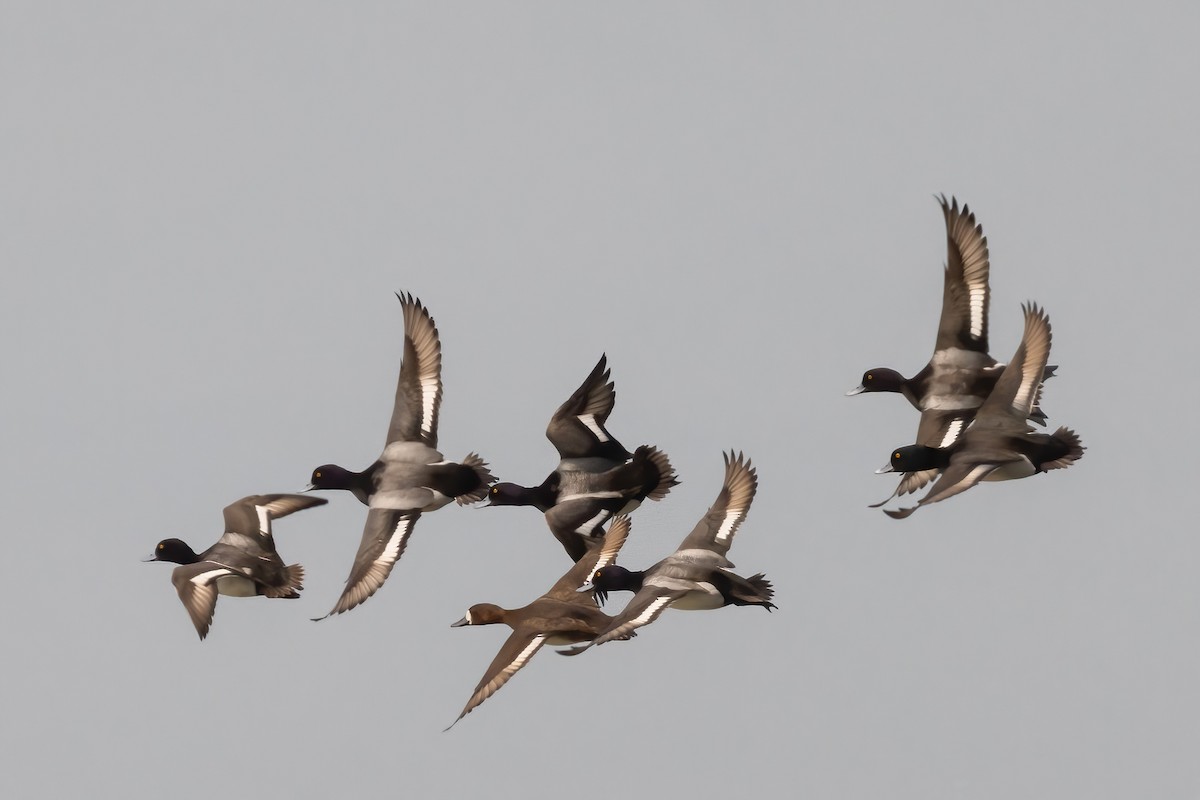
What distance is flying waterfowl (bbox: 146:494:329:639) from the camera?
28.0m

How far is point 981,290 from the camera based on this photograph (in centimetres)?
2959

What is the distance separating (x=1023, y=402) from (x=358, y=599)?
26.2 ft

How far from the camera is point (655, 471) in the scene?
29125 mm

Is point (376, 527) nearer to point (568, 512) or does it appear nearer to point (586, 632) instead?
point (568, 512)

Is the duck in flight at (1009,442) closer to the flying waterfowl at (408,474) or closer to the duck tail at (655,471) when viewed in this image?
the duck tail at (655,471)

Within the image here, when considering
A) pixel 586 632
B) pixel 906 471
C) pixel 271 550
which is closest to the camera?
pixel 586 632

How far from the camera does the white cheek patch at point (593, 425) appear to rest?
29.6m

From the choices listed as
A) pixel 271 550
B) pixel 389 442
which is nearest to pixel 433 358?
pixel 389 442

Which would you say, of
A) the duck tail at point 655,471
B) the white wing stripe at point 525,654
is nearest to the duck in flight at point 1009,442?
the duck tail at point 655,471

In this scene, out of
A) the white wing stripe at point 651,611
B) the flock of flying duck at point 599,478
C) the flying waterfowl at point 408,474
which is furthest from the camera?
the flying waterfowl at point 408,474

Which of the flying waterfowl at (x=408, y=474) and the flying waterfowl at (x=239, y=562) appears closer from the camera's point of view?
the flying waterfowl at (x=239, y=562)

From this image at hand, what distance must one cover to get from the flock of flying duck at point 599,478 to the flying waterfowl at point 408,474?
0.02m

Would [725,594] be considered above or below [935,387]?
below

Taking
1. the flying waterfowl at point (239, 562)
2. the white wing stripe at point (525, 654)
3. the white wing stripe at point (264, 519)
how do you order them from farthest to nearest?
the white wing stripe at point (264, 519)
the flying waterfowl at point (239, 562)
the white wing stripe at point (525, 654)
